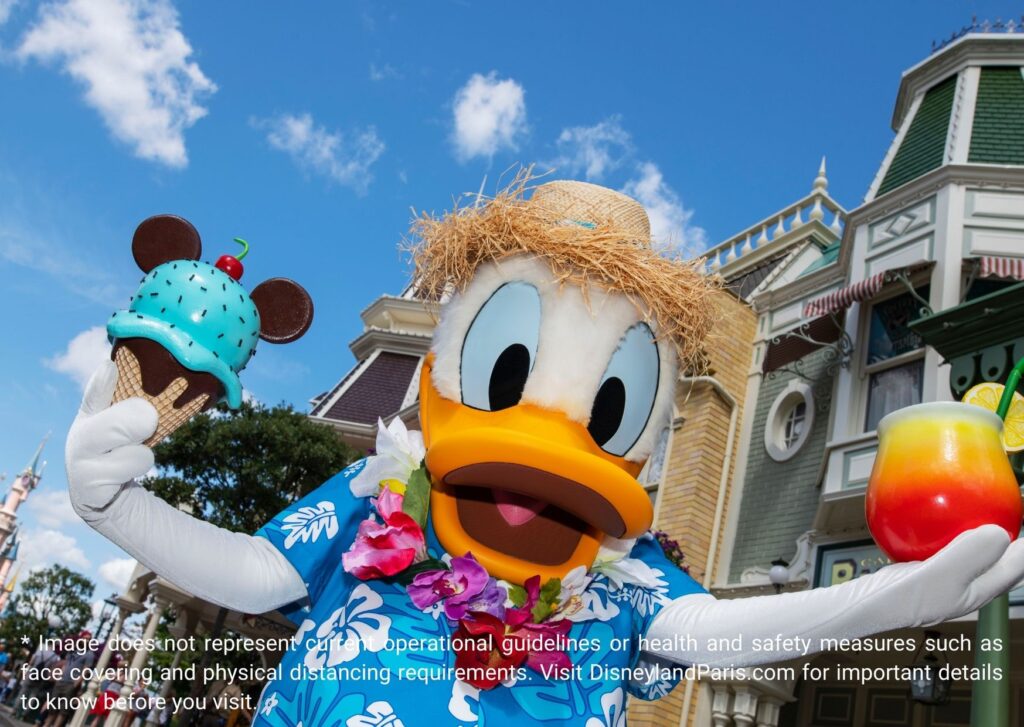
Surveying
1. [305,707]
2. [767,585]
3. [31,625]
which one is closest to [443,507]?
[305,707]

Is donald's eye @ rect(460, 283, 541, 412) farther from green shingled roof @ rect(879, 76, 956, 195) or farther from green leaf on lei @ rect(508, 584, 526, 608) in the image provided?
green shingled roof @ rect(879, 76, 956, 195)

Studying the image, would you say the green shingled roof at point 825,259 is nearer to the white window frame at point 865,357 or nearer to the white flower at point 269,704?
the white window frame at point 865,357

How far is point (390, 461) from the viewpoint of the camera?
235 cm

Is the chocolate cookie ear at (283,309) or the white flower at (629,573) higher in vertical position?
the chocolate cookie ear at (283,309)

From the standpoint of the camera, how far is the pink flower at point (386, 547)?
2.08m

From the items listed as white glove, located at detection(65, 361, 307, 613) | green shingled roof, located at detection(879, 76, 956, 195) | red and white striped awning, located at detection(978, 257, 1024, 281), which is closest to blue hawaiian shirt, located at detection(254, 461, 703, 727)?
white glove, located at detection(65, 361, 307, 613)

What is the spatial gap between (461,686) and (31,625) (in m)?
45.8

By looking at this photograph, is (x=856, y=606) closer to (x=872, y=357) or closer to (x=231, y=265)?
(x=231, y=265)

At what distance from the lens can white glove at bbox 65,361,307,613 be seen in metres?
1.79

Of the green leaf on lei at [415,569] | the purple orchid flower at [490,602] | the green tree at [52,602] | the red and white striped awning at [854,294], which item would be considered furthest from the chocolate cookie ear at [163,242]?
the green tree at [52,602]

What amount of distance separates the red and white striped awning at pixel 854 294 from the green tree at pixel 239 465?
7.74 m

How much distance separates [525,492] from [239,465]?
11.5m

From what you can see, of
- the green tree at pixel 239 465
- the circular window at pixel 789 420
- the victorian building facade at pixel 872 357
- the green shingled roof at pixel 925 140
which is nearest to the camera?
the victorian building facade at pixel 872 357

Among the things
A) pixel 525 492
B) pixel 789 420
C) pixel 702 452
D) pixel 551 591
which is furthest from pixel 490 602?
pixel 789 420
